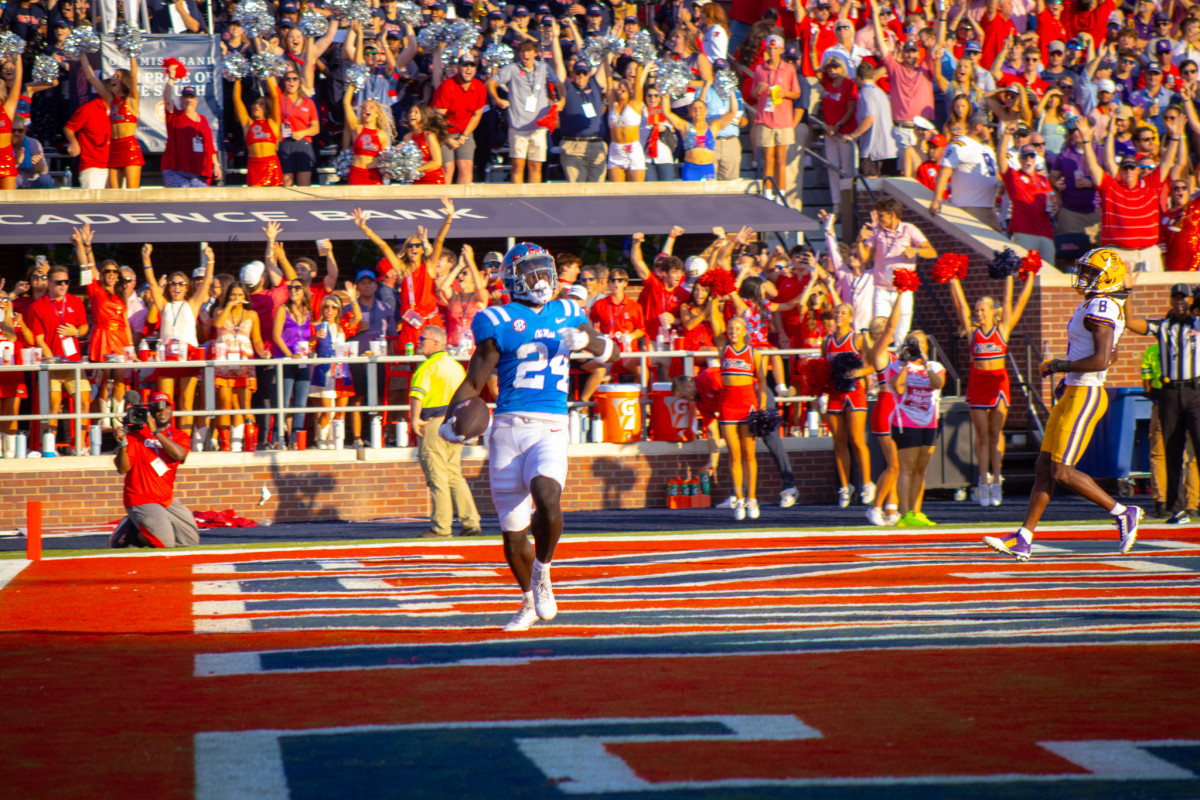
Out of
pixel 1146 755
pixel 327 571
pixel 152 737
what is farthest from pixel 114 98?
pixel 1146 755

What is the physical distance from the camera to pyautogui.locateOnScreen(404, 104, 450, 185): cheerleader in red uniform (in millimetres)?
18297

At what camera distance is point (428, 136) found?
18500mm

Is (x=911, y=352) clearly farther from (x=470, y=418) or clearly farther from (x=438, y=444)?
(x=470, y=418)

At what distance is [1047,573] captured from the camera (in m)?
9.70

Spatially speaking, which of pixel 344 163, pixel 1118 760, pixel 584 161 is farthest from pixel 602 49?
pixel 1118 760

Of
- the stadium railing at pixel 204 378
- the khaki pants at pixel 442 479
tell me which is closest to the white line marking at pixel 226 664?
the khaki pants at pixel 442 479

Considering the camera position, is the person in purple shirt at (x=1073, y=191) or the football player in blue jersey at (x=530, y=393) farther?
the person in purple shirt at (x=1073, y=191)

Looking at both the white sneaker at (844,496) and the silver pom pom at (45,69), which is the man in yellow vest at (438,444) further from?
the silver pom pom at (45,69)

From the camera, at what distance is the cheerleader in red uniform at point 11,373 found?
15.0 meters

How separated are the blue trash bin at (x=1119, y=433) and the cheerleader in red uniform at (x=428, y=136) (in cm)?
888

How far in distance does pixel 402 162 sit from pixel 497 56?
1.95 metres

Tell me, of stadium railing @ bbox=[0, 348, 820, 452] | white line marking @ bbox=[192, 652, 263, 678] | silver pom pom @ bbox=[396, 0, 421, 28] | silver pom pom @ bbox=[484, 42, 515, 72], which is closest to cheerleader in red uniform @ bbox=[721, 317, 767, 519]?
stadium railing @ bbox=[0, 348, 820, 452]

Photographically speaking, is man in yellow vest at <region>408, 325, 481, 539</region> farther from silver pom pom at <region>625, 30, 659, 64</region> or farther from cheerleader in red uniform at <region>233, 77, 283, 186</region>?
silver pom pom at <region>625, 30, 659, 64</region>

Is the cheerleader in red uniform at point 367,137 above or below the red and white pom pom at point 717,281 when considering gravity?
above
